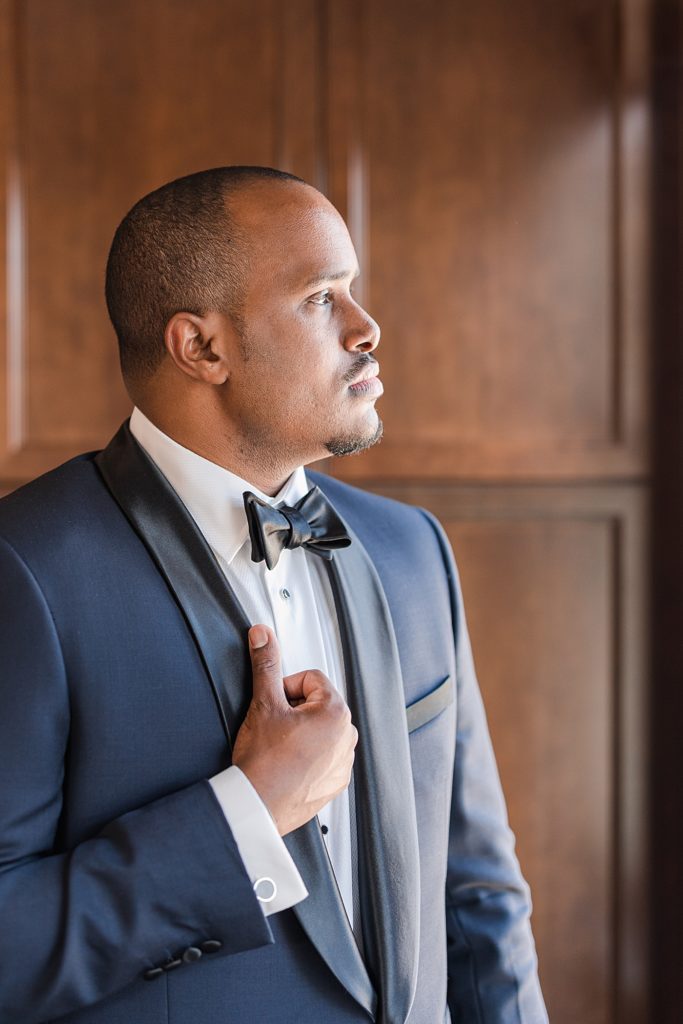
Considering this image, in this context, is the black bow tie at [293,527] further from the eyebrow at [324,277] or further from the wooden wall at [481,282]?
the wooden wall at [481,282]

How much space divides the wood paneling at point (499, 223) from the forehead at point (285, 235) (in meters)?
0.98

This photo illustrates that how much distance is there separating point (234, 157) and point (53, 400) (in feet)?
1.99

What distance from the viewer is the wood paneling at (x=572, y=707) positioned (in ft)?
7.15

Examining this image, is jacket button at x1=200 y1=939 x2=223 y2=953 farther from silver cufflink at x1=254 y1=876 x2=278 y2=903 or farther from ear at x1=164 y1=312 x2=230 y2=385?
ear at x1=164 y1=312 x2=230 y2=385

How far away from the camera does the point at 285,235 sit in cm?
114

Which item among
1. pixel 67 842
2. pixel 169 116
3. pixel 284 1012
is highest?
pixel 169 116

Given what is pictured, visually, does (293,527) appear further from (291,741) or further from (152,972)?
(152,972)

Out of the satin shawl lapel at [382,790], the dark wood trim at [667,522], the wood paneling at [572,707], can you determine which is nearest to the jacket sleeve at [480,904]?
the satin shawl lapel at [382,790]

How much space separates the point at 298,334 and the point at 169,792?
50 cm

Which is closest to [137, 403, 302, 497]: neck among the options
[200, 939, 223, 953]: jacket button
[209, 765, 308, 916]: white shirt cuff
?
[209, 765, 308, 916]: white shirt cuff

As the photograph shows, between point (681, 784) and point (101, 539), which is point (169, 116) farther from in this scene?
point (681, 784)

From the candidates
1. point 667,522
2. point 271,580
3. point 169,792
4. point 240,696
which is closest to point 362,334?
point 271,580

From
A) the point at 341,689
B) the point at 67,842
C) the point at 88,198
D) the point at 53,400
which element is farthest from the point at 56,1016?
the point at 88,198

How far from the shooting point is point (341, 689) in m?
1.14
